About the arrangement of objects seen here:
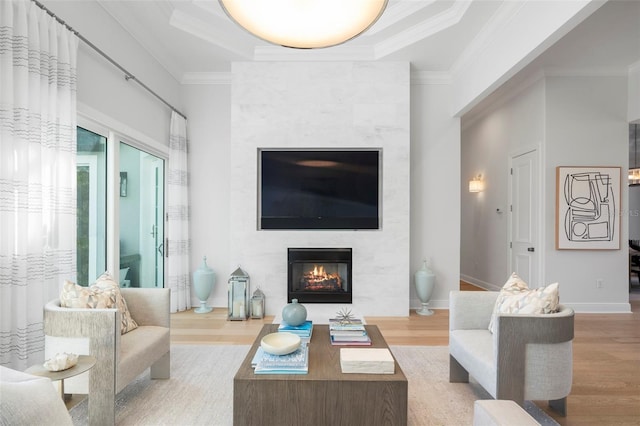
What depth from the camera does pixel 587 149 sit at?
4.63 meters

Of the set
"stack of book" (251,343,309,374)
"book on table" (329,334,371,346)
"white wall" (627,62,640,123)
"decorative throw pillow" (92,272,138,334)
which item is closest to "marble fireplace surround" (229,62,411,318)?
"decorative throw pillow" (92,272,138,334)

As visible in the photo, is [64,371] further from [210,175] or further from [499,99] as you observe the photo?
[499,99]

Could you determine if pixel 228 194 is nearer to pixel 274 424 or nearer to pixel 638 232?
pixel 274 424

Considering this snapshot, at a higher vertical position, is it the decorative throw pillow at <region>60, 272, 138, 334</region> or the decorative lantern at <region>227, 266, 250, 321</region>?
the decorative throw pillow at <region>60, 272, 138, 334</region>

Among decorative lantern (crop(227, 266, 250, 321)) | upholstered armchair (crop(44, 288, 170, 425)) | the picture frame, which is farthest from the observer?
the picture frame

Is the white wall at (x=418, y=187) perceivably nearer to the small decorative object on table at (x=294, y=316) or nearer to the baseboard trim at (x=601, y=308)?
the baseboard trim at (x=601, y=308)

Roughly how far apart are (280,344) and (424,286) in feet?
9.17

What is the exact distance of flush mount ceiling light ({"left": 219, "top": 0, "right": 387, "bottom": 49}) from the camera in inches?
66.8

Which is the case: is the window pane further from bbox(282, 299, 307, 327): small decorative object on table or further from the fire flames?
the fire flames

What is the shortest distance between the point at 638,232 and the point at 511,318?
7.41 m

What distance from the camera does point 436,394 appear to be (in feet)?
7.93

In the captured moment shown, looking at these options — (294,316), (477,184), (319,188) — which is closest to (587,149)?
(477,184)

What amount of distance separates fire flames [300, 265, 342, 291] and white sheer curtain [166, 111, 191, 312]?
154 centimetres

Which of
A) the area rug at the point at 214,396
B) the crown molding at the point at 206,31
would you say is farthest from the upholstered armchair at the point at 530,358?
the crown molding at the point at 206,31
